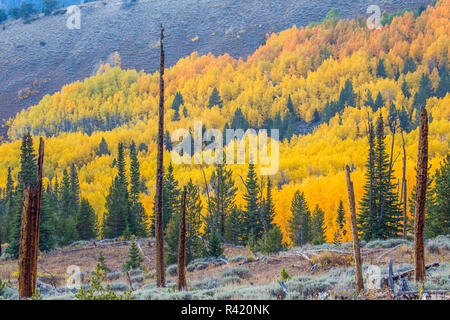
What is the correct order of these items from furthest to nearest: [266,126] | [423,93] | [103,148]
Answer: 1. [266,126]
2. [103,148]
3. [423,93]

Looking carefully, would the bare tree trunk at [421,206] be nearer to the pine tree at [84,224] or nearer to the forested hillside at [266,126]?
the forested hillside at [266,126]

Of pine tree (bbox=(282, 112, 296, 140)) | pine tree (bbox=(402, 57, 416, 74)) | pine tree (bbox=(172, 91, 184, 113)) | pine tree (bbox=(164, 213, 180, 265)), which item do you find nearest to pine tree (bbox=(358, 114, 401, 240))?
pine tree (bbox=(164, 213, 180, 265))

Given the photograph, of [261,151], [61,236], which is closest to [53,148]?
[261,151]

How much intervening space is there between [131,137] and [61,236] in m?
112

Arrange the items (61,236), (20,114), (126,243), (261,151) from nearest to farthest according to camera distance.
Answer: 1. (126,243)
2. (61,236)
3. (261,151)
4. (20,114)

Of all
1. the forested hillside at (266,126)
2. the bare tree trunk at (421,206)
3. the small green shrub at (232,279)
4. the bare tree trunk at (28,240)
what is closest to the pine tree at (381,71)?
the forested hillside at (266,126)

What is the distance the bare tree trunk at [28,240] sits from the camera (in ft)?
35.3

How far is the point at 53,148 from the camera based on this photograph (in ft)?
484

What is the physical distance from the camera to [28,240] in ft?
35.8

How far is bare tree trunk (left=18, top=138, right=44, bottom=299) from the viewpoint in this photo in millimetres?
10773

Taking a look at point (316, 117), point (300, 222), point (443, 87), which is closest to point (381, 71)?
point (443, 87)

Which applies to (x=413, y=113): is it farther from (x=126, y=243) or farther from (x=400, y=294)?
(x=400, y=294)

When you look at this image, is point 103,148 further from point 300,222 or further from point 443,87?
point 443,87
